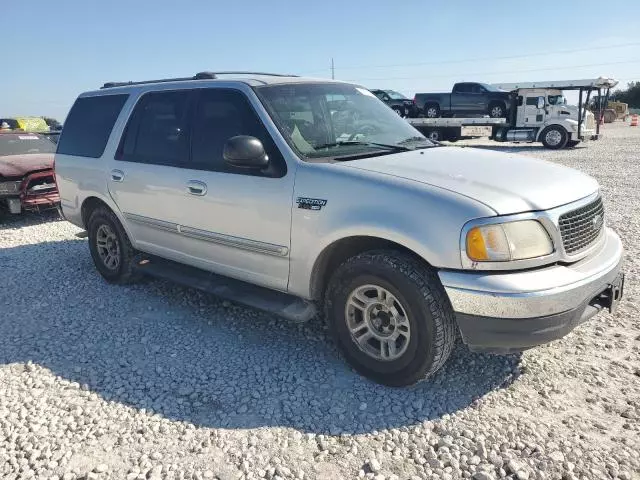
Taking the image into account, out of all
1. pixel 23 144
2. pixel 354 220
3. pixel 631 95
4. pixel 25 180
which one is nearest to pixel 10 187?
pixel 25 180

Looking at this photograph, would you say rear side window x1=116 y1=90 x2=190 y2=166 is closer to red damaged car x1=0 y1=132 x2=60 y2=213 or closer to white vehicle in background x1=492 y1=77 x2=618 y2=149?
red damaged car x1=0 y1=132 x2=60 y2=213

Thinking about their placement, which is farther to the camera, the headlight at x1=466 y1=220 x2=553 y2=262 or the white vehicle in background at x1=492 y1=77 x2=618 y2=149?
the white vehicle in background at x1=492 y1=77 x2=618 y2=149

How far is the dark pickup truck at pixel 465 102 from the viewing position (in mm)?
25181

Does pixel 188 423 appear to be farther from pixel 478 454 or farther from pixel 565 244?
pixel 565 244

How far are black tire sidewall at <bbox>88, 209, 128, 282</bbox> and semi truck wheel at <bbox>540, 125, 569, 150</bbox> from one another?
65.9ft

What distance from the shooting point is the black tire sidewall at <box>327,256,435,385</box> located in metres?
3.06

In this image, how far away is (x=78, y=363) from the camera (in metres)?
3.86

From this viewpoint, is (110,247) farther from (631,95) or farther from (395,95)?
(631,95)

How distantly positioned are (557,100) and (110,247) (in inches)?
816

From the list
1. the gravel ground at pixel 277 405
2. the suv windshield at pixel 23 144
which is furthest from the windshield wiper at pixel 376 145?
the suv windshield at pixel 23 144

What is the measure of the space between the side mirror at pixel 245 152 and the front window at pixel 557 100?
21.0 metres

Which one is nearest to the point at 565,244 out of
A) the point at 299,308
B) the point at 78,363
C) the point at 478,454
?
the point at 478,454

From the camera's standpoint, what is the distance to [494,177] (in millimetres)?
3234

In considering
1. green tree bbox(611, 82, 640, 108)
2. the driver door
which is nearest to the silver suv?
the driver door
